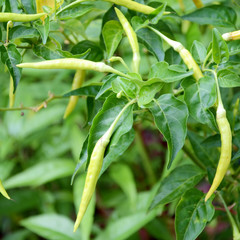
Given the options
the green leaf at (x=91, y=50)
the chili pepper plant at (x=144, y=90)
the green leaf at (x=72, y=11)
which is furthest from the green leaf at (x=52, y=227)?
the green leaf at (x=72, y=11)

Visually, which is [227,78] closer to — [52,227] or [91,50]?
[91,50]

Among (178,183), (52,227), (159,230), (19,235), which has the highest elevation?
(178,183)

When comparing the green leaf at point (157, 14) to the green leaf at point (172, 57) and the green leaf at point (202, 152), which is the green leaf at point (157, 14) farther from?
the green leaf at point (202, 152)

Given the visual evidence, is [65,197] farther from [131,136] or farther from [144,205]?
[131,136]

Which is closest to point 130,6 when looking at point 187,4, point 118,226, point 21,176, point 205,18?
point 205,18

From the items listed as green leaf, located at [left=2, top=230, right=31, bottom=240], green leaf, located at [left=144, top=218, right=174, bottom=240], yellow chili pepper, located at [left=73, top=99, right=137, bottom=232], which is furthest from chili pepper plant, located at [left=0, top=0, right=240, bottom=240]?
green leaf, located at [left=2, top=230, right=31, bottom=240]

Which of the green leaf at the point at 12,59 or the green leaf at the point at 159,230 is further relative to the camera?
the green leaf at the point at 159,230

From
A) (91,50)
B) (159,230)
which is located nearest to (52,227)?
(159,230)
